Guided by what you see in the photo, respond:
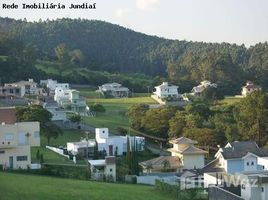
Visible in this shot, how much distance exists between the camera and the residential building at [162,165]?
99.7 feet

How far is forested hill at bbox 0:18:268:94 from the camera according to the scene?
7350 cm

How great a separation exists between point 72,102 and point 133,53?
58.7 metres

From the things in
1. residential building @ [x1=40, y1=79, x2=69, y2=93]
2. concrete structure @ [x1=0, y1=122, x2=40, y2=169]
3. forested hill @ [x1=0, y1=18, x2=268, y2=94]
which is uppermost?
forested hill @ [x1=0, y1=18, x2=268, y2=94]

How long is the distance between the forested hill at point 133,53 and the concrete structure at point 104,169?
37616 mm

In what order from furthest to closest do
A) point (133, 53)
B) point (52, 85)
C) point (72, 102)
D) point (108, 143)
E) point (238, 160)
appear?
point (133, 53) < point (52, 85) < point (72, 102) < point (108, 143) < point (238, 160)

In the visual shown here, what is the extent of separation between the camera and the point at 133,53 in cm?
10925

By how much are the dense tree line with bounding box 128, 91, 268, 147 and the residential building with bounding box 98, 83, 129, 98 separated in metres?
19.5

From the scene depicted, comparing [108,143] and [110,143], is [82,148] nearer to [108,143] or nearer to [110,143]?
[108,143]

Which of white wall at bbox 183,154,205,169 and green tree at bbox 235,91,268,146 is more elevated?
green tree at bbox 235,91,268,146

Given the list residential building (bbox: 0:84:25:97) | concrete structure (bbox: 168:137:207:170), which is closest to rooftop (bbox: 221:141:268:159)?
concrete structure (bbox: 168:137:207:170)

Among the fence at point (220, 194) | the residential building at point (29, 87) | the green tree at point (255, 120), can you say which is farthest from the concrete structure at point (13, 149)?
the residential building at point (29, 87)

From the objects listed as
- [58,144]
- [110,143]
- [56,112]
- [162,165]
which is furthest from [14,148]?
[56,112]

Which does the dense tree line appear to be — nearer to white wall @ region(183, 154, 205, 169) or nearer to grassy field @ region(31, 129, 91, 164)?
white wall @ region(183, 154, 205, 169)

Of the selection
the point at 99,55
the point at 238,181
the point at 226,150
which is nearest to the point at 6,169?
the point at 238,181
